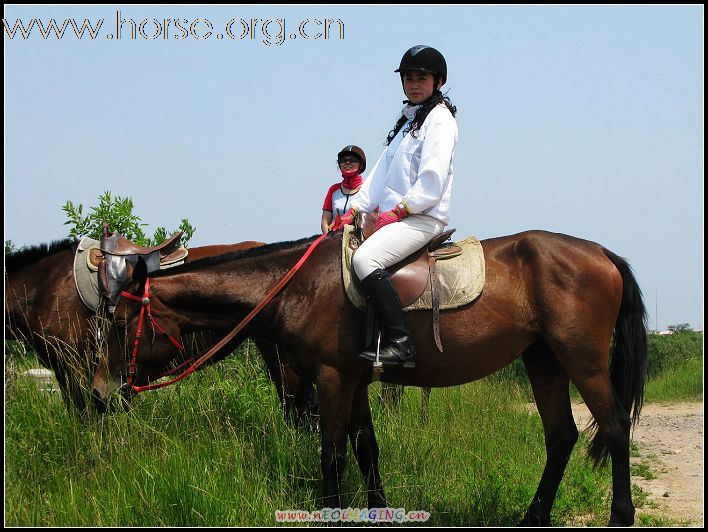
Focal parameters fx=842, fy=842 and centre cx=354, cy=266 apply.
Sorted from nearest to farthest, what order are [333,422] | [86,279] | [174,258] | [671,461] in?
[333,422]
[86,279]
[174,258]
[671,461]

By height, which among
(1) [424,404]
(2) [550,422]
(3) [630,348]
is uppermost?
(3) [630,348]

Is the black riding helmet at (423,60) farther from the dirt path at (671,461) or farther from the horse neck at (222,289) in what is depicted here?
the dirt path at (671,461)

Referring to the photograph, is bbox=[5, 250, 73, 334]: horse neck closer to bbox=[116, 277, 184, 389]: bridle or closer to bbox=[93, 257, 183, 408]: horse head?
bbox=[93, 257, 183, 408]: horse head

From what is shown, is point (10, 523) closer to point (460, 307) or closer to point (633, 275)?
point (460, 307)

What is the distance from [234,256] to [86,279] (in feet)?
6.79

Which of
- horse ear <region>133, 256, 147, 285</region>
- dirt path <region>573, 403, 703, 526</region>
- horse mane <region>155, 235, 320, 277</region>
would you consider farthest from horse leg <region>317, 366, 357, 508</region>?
dirt path <region>573, 403, 703, 526</region>

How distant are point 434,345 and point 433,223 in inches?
32.3

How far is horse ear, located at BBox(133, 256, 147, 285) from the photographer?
570cm

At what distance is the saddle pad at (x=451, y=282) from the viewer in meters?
5.55

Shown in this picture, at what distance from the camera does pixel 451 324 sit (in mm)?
5578

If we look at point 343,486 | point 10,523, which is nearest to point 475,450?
point 343,486

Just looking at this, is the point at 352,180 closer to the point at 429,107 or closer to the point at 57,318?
the point at 429,107

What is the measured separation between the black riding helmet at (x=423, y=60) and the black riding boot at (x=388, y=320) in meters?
1.44

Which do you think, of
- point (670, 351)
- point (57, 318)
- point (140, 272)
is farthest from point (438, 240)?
point (670, 351)
